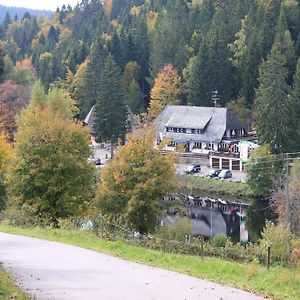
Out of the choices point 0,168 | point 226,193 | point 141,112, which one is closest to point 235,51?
point 141,112

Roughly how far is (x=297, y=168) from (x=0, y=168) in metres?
19.4

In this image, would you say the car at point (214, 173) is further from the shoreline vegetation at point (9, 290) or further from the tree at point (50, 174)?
the shoreline vegetation at point (9, 290)

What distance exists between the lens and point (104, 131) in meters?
70.9

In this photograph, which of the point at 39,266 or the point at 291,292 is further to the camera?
the point at 39,266

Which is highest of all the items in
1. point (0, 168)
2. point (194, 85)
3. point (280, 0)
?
point (280, 0)

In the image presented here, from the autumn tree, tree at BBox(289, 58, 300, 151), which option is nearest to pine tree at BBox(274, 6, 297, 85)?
tree at BBox(289, 58, 300, 151)

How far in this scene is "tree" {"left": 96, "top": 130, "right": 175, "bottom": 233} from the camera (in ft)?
109

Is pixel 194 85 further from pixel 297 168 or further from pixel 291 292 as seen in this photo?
pixel 291 292

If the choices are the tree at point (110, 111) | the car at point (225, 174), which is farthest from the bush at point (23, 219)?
the tree at point (110, 111)

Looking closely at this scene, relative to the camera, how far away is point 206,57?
76.7 meters

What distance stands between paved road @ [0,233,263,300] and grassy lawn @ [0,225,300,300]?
1.61 ft

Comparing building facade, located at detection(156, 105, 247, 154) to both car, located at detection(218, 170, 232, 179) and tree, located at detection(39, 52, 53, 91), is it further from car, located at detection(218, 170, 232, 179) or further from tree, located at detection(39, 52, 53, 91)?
tree, located at detection(39, 52, 53, 91)

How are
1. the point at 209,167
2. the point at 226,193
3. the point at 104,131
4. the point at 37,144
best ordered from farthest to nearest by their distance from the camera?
the point at 104,131 → the point at 209,167 → the point at 226,193 → the point at 37,144

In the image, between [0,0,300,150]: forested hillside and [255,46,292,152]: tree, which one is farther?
[0,0,300,150]: forested hillside
